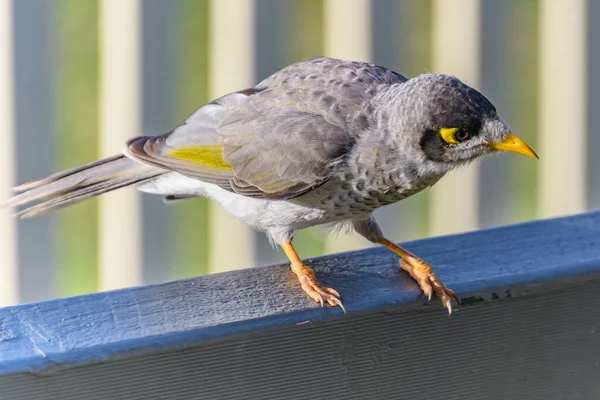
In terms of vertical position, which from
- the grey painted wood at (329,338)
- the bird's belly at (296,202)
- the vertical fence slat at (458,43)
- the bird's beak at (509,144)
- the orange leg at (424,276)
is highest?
the vertical fence slat at (458,43)

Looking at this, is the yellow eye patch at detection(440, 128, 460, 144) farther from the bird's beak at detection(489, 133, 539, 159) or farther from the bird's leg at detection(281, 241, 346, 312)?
the bird's leg at detection(281, 241, 346, 312)

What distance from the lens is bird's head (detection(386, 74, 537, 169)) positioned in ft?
7.36

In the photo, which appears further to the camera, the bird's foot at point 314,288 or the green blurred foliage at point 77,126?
the green blurred foliage at point 77,126

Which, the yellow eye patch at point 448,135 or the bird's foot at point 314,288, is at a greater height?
the yellow eye patch at point 448,135

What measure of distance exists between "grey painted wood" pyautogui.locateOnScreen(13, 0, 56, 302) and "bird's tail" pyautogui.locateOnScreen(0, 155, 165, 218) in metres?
0.92

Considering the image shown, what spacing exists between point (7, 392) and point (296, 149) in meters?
1.05

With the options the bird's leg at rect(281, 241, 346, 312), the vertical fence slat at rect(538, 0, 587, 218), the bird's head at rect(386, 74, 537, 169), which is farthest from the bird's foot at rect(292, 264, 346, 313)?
the vertical fence slat at rect(538, 0, 587, 218)

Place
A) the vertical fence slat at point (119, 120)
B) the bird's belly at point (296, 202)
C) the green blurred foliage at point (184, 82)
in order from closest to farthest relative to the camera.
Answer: the bird's belly at point (296, 202) → the vertical fence slat at point (119, 120) → the green blurred foliage at point (184, 82)

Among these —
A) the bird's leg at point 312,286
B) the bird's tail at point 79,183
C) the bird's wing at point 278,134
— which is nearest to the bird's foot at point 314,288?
the bird's leg at point 312,286

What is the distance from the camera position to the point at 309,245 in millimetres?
4109

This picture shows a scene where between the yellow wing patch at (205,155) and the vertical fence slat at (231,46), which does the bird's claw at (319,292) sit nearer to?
the yellow wing patch at (205,155)

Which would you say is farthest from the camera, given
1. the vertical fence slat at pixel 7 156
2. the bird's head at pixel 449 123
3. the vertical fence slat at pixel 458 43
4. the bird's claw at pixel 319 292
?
the vertical fence slat at pixel 458 43

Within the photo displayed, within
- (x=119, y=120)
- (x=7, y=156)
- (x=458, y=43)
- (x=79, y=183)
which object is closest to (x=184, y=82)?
(x=119, y=120)

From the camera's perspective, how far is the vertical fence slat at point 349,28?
3746 mm
